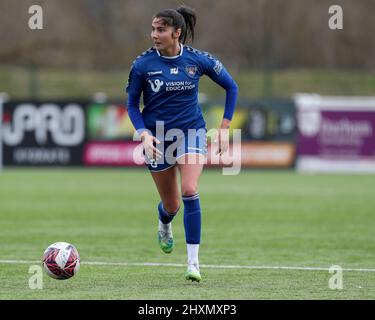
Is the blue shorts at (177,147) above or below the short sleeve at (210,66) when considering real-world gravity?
below

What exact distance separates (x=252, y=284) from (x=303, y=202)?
9576mm

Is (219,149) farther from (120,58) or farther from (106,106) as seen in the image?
(120,58)

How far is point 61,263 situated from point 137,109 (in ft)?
5.24

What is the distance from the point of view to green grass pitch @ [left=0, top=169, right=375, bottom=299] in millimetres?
8055

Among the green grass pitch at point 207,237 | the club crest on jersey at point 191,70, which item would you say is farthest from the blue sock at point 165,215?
the club crest on jersey at point 191,70

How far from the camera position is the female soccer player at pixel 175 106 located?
8766mm

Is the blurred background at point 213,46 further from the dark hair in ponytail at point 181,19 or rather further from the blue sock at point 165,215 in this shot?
the dark hair in ponytail at point 181,19

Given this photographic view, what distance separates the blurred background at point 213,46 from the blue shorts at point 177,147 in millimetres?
20893

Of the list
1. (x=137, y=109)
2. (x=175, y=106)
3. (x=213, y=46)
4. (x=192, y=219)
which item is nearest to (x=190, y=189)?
(x=192, y=219)

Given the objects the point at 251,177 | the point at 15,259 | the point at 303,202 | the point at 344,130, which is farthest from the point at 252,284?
the point at 344,130

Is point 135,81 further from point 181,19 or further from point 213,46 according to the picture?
point 213,46

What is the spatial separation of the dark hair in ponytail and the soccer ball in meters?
2.10

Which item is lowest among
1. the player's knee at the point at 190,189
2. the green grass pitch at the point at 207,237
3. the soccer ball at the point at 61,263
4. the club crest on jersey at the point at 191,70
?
the green grass pitch at the point at 207,237

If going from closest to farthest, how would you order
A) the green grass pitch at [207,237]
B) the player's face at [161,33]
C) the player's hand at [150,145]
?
1. the green grass pitch at [207,237]
2. the player's hand at [150,145]
3. the player's face at [161,33]
